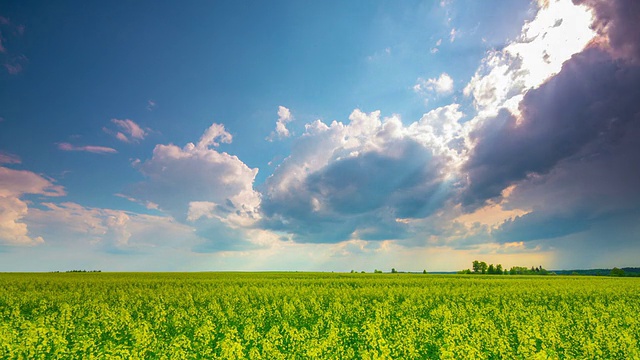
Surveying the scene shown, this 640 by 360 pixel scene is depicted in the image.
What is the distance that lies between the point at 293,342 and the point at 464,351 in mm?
5765

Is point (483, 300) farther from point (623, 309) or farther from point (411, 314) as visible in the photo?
point (411, 314)

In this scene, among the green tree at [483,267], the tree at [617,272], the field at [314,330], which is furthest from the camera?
the green tree at [483,267]

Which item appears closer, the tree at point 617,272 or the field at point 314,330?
the field at point 314,330

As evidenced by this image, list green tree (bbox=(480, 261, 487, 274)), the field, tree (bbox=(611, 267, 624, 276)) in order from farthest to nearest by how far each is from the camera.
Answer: green tree (bbox=(480, 261, 487, 274)), tree (bbox=(611, 267, 624, 276)), the field

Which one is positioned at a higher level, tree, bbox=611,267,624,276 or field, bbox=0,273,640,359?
field, bbox=0,273,640,359

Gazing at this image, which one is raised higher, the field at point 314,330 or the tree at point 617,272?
the field at point 314,330

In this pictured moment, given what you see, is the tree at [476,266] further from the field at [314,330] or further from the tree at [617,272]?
the field at [314,330]

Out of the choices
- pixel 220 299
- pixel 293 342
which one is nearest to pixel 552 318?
pixel 293 342

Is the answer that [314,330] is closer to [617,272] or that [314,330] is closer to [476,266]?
[476,266]

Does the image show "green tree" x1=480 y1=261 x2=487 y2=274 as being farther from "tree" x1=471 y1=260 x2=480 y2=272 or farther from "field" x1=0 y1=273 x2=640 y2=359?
"field" x1=0 y1=273 x2=640 y2=359

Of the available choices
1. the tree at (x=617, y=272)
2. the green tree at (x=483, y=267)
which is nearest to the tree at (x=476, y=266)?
the green tree at (x=483, y=267)

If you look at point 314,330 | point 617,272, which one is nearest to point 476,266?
point 617,272

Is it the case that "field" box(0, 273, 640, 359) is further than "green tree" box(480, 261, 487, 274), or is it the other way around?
"green tree" box(480, 261, 487, 274)

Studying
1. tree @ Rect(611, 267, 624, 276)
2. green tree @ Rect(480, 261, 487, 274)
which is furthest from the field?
tree @ Rect(611, 267, 624, 276)
